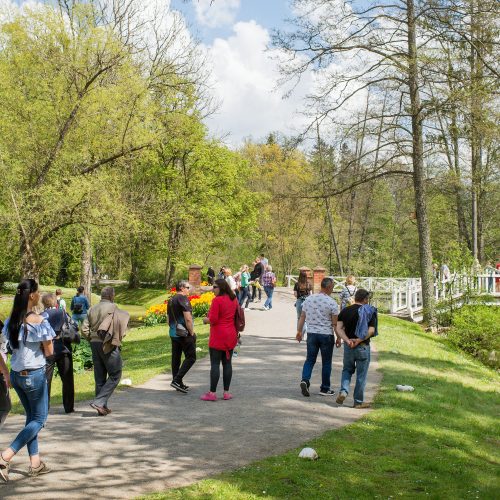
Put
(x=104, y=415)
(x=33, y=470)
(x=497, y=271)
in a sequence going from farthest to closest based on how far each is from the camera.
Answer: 1. (x=497, y=271)
2. (x=104, y=415)
3. (x=33, y=470)

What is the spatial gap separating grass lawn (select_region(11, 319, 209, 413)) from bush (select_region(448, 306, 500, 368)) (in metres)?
8.19

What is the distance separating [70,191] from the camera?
72.5ft

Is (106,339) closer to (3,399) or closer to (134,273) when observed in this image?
(3,399)

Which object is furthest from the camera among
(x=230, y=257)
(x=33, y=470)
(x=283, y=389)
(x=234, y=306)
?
(x=230, y=257)

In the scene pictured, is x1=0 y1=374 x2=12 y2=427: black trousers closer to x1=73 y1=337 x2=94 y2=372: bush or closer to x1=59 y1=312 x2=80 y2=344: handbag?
x1=59 y1=312 x2=80 y2=344: handbag

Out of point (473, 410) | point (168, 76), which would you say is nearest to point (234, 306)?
point (473, 410)

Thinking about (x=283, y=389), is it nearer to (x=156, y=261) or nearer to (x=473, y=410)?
(x=473, y=410)

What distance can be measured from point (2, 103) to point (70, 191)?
4.18 metres

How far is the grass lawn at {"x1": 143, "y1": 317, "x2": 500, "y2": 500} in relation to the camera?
6039mm

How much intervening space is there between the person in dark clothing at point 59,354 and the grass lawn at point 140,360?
4.02 feet

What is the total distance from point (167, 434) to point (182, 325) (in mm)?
2629

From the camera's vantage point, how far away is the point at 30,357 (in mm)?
6273

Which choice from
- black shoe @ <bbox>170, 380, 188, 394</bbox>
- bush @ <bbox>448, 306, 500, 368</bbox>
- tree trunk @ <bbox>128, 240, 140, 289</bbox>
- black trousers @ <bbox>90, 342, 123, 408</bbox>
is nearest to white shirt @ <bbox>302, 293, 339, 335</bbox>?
black shoe @ <bbox>170, 380, 188, 394</bbox>

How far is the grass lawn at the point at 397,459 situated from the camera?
6039 millimetres
